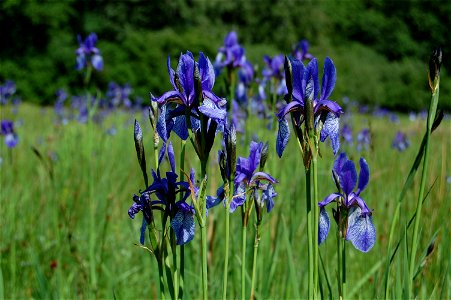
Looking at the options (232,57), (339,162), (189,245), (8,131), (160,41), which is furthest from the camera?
(160,41)

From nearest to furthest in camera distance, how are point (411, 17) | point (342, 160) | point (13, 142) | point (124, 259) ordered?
point (342, 160), point (124, 259), point (13, 142), point (411, 17)

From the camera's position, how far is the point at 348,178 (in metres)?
1.08

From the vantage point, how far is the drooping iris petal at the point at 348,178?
3.55 feet

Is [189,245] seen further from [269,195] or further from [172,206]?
[172,206]

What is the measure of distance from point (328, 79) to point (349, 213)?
0.96ft

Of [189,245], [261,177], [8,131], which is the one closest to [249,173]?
[261,177]

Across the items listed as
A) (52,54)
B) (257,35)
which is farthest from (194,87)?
(257,35)

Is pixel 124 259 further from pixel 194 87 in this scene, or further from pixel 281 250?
pixel 194 87

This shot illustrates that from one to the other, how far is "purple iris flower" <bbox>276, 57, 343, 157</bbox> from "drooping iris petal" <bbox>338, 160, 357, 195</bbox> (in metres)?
0.11

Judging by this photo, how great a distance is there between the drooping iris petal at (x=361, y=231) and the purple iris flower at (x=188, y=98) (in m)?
0.35

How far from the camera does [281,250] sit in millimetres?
2516

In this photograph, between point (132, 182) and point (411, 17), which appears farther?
point (411, 17)

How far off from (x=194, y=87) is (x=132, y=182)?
145 inches

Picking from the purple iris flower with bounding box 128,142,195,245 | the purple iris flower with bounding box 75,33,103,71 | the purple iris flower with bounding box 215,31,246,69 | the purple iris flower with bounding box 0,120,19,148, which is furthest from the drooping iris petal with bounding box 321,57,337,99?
the purple iris flower with bounding box 0,120,19,148
